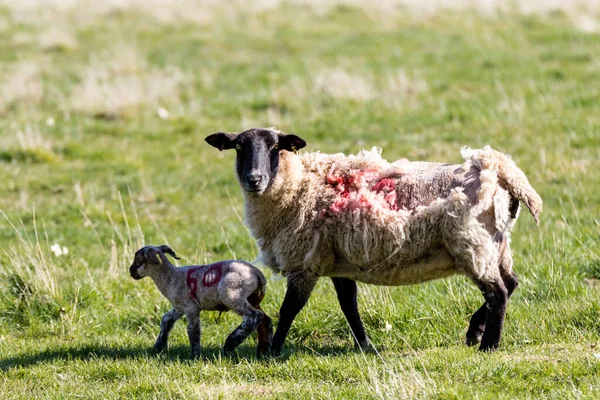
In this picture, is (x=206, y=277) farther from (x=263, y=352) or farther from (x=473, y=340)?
(x=473, y=340)

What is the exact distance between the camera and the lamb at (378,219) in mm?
7230

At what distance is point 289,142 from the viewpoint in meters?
7.71

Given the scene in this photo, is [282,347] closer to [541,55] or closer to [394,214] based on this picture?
[394,214]

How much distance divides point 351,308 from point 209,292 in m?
1.26

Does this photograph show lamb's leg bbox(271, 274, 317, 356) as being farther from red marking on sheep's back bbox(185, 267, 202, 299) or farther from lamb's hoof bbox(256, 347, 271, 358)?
red marking on sheep's back bbox(185, 267, 202, 299)

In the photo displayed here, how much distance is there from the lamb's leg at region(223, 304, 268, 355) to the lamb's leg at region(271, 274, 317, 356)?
21cm

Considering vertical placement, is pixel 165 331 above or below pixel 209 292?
below

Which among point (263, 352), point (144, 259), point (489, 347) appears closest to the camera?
point (489, 347)

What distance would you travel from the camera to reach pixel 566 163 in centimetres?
1314

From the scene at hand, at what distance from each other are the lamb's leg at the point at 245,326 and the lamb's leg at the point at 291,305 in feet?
0.70

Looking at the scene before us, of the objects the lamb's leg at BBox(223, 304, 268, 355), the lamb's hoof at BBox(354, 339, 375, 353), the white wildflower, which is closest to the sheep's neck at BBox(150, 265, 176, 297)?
the lamb's leg at BBox(223, 304, 268, 355)

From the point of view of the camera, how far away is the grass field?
23.2ft

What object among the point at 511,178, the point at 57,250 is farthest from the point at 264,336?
the point at 57,250

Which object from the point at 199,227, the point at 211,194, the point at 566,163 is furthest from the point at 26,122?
the point at 566,163
